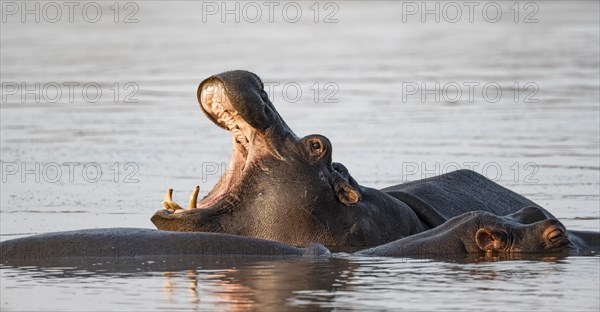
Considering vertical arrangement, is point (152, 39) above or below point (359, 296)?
above

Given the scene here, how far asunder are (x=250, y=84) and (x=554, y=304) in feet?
9.29

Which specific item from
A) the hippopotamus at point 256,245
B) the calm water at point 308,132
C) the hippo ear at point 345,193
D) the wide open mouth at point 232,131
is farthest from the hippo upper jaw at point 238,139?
the calm water at point 308,132

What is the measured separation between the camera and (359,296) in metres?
7.87

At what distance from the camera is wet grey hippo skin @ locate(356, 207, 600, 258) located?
9.20m

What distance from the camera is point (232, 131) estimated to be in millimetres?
10062

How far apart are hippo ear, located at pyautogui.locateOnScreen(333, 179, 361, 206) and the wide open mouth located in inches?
21.5

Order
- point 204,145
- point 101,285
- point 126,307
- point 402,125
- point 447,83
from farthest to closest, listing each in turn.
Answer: point 447,83 → point 402,125 → point 204,145 → point 101,285 → point 126,307

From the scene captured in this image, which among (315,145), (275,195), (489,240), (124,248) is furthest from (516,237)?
(124,248)

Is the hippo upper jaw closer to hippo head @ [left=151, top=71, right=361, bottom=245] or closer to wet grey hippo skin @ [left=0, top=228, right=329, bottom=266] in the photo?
hippo head @ [left=151, top=71, right=361, bottom=245]

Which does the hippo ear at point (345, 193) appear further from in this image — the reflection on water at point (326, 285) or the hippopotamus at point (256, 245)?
the reflection on water at point (326, 285)

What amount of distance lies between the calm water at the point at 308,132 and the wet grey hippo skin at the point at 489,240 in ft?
0.66

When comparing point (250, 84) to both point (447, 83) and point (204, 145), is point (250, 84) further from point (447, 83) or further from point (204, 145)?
point (447, 83)

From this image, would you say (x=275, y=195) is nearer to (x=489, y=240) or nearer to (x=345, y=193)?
(x=345, y=193)

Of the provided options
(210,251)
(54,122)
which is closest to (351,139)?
(54,122)
